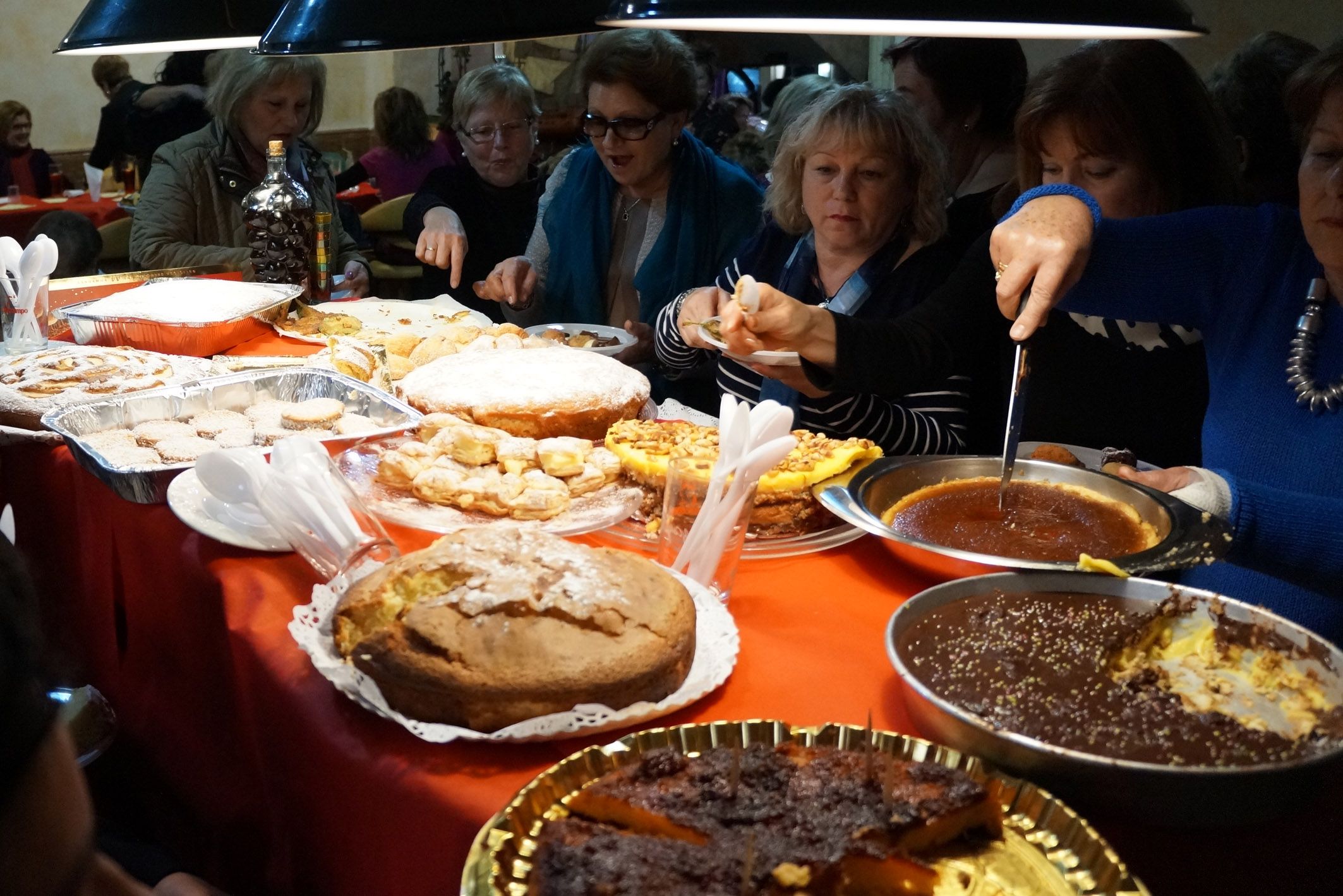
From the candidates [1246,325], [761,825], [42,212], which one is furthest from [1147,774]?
[42,212]

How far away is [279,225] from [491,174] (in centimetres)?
130

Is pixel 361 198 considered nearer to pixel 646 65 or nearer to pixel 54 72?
pixel 54 72

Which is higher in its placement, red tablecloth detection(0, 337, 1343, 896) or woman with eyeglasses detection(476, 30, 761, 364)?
woman with eyeglasses detection(476, 30, 761, 364)

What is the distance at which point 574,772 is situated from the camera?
0.97m

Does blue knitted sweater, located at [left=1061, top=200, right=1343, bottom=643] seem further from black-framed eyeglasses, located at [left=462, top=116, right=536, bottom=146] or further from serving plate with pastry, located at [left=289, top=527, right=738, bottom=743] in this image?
black-framed eyeglasses, located at [left=462, top=116, right=536, bottom=146]

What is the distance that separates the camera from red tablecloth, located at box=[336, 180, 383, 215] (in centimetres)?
787

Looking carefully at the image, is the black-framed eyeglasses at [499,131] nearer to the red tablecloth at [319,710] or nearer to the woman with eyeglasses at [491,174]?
the woman with eyeglasses at [491,174]

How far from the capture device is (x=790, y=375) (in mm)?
2150

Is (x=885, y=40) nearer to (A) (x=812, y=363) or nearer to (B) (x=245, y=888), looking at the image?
(A) (x=812, y=363)

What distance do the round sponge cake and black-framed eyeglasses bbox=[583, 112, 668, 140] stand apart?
242 cm

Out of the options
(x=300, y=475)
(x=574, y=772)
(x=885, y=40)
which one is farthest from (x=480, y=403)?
(x=885, y=40)

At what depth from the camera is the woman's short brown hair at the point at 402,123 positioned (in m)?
7.43

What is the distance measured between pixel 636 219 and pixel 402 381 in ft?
5.53

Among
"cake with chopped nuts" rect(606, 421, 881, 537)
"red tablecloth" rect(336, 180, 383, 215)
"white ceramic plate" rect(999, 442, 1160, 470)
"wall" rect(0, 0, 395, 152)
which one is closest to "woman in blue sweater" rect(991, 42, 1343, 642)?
"white ceramic plate" rect(999, 442, 1160, 470)
